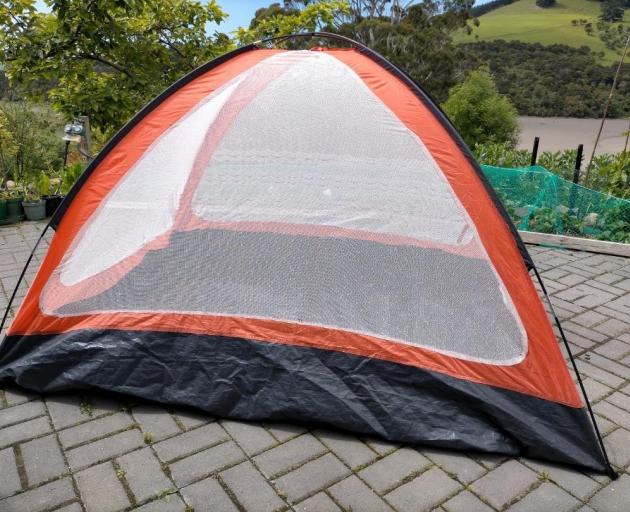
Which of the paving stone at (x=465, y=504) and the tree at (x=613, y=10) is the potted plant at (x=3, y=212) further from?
the tree at (x=613, y=10)

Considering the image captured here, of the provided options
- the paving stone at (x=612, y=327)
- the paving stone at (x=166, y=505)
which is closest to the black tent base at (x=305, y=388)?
the paving stone at (x=166, y=505)

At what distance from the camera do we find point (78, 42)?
4820mm

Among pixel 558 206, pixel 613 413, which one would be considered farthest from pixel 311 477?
pixel 558 206

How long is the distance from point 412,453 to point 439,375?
313mm

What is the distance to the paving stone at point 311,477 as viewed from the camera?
192 cm

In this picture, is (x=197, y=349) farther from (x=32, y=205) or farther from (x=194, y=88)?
(x=32, y=205)

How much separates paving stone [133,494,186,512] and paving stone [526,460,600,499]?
4.16ft

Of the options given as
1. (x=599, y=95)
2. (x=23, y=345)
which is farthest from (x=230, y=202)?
(x=599, y=95)

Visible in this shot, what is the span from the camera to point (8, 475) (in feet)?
6.42

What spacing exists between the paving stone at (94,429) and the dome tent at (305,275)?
0.12m

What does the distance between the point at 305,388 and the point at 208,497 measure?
55 cm

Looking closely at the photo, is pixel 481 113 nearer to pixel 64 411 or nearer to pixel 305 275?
pixel 305 275

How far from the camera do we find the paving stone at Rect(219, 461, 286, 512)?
1.85 m

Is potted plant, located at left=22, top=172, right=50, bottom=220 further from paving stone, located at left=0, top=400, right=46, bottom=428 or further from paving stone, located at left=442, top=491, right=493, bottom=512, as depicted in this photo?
paving stone, located at left=442, top=491, right=493, bottom=512
